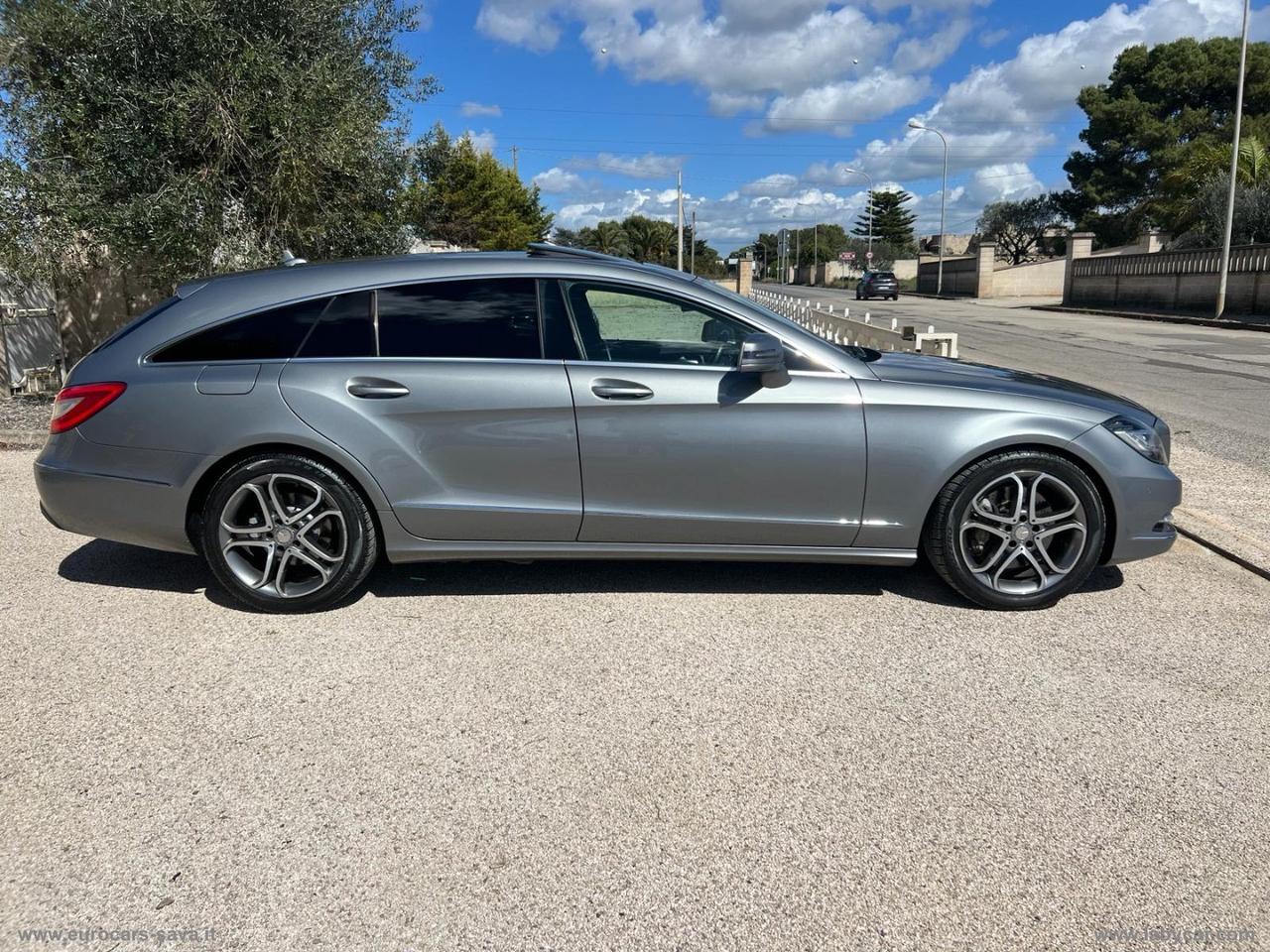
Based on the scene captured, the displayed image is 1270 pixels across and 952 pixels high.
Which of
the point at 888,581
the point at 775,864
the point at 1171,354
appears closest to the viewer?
the point at 775,864

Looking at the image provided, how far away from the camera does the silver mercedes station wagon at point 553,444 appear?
4098mm

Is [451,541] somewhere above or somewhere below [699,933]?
above

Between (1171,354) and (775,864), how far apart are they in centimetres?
1797

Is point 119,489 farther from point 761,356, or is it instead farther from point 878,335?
point 878,335

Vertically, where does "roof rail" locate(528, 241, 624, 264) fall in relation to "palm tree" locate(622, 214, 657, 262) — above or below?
below

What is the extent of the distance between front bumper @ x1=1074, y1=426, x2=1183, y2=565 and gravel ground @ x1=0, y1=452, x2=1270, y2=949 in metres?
0.33

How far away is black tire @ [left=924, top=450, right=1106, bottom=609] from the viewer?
4.14 meters

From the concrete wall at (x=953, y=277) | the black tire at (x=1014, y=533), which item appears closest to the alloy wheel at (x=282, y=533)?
the black tire at (x=1014, y=533)

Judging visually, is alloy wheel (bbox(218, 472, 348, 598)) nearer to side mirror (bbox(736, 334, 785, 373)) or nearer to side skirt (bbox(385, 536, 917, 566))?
side skirt (bbox(385, 536, 917, 566))

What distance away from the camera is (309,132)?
981 cm

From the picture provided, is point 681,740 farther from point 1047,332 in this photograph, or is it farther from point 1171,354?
point 1047,332

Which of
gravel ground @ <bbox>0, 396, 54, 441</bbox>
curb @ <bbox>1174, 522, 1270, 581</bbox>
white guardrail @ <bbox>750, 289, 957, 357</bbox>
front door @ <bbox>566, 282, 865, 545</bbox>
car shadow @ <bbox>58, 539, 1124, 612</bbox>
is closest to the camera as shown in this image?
front door @ <bbox>566, 282, 865, 545</bbox>

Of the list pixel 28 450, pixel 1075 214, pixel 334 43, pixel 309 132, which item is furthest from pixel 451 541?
pixel 1075 214

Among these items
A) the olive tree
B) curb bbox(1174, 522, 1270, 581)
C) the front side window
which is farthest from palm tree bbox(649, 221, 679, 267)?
the front side window
